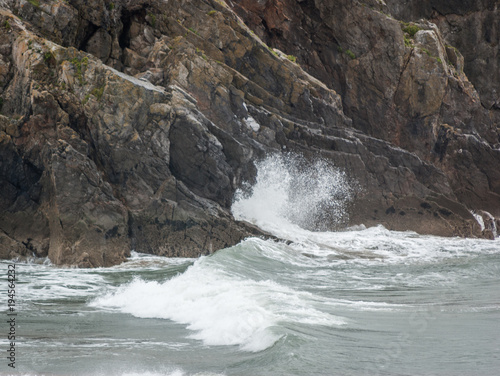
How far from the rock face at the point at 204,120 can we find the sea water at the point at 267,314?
1618mm

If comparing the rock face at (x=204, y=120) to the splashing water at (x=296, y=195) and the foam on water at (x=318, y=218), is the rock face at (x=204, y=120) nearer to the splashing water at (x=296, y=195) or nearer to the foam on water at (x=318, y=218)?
the splashing water at (x=296, y=195)

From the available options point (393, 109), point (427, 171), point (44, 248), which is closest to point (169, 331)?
point (44, 248)

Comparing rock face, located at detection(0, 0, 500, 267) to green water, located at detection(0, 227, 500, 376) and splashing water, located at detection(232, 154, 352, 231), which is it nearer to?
splashing water, located at detection(232, 154, 352, 231)

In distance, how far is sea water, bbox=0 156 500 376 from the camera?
20.5ft

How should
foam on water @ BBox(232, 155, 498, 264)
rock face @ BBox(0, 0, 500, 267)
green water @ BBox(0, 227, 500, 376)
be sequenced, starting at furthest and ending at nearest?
foam on water @ BBox(232, 155, 498, 264) → rock face @ BBox(0, 0, 500, 267) → green water @ BBox(0, 227, 500, 376)

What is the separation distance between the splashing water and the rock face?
0.56 m

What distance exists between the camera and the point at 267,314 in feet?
27.2

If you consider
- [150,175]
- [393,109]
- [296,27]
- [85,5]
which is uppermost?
[296,27]

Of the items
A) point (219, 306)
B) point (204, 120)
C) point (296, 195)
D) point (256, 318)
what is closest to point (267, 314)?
point (256, 318)

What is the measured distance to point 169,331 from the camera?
8.41 m

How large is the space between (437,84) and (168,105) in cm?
1714

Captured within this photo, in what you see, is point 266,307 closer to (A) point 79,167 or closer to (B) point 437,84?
(A) point 79,167

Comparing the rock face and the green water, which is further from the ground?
the rock face

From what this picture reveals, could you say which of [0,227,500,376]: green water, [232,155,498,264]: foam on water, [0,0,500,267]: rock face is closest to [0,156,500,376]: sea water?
[0,227,500,376]: green water
